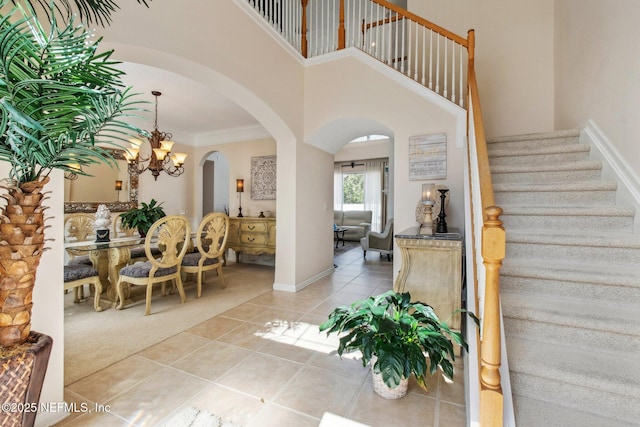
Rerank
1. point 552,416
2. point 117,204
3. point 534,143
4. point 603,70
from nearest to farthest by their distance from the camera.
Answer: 1. point 552,416
2. point 603,70
3. point 534,143
4. point 117,204

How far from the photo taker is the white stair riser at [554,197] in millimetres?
2113

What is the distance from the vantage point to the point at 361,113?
3500 millimetres

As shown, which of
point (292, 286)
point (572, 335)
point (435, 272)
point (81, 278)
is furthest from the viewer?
point (292, 286)

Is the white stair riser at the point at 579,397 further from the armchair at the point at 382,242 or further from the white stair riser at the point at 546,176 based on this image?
the armchair at the point at 382,242

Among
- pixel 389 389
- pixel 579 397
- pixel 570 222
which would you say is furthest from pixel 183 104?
pixel 579 397

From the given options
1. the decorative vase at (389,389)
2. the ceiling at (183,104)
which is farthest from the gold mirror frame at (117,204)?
the decorative vase at (389,389)

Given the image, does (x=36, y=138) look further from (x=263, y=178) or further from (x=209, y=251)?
(x=263, y=178)

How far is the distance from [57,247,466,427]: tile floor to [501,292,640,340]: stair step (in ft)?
2.12

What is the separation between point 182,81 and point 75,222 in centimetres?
236

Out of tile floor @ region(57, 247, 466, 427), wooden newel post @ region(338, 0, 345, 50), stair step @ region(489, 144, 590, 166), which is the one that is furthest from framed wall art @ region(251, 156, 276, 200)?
stair step @ region(489, 144, 590, 166)

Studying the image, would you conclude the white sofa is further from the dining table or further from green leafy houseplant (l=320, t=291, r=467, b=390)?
green leafy houseplant (l=320, t=291, r=467, b=390)

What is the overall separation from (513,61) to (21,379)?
5.55m

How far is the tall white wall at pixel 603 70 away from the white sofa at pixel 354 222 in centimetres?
516

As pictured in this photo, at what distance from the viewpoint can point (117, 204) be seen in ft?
15.8
